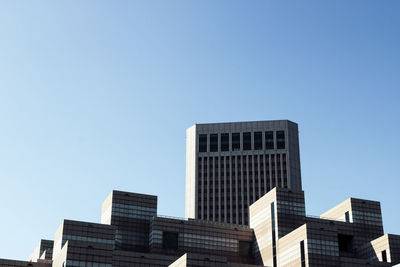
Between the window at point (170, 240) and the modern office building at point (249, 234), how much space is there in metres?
0.24

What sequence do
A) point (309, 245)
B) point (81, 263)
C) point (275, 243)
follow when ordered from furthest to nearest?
point (275, 243)
point (309, 245)
point (81, 263)

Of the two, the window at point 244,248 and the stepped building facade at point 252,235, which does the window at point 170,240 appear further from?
the window at point 244,248

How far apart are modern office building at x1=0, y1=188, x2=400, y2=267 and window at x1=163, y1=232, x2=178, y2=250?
240 millimetres

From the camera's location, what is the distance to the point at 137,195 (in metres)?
164

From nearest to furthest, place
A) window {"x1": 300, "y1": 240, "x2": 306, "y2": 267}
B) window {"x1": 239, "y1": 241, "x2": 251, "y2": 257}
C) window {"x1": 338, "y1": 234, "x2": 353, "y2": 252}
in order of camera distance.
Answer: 1. window {"x1": 300, "y1": 240, "x2": 306, "y2": 267}
2. window {"x1": 338, "y1": 234, "x2": 353, "y2": 252}
3. window {"x1": 239, "y1": 241, "x2": 251, "y2": 257}

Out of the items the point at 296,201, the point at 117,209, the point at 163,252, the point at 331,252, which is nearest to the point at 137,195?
the point at 117,209

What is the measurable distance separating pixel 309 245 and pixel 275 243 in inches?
682

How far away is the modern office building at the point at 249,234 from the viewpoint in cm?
14000

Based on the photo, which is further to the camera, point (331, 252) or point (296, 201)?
point (296, 201)

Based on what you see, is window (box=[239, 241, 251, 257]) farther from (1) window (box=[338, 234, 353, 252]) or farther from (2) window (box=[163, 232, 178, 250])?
(1) window (box=[338, 234, 353, 252])

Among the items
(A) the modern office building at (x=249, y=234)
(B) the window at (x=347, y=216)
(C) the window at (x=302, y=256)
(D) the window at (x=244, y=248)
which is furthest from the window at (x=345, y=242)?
(C) the window at (x=302, y=256)

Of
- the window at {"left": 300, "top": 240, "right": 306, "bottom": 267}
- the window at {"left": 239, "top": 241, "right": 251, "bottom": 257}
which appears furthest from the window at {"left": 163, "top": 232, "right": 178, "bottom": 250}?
the window at {"left": 300, "top": 240, "right": 306, "bottom": 267}

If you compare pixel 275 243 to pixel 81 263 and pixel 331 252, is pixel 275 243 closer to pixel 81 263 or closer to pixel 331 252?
pixel 331 252

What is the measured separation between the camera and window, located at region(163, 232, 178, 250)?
15600 centimetres
